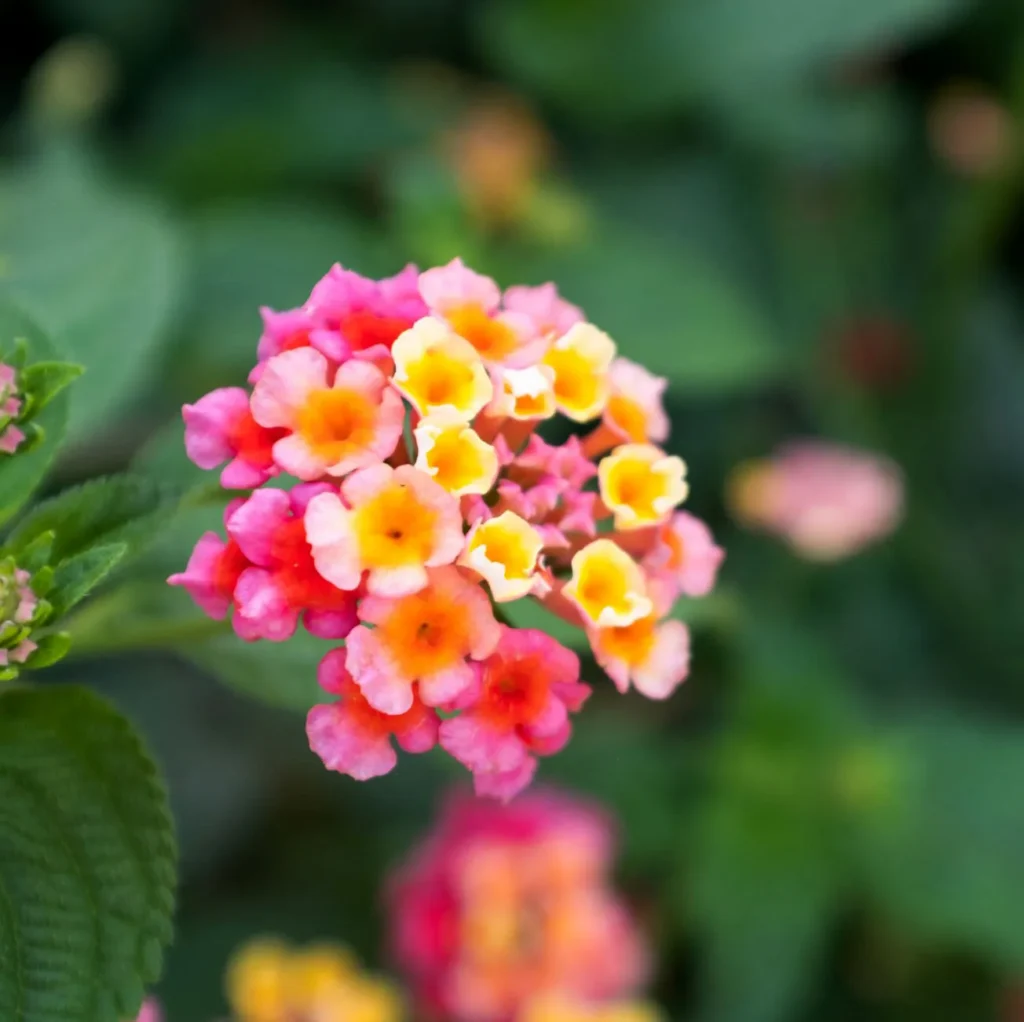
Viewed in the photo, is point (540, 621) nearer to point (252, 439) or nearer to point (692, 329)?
point (252, 439)

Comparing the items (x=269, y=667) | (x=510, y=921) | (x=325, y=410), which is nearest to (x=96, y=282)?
(x=269, y=667)

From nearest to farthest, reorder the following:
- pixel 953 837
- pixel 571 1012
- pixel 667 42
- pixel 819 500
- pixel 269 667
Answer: pixel 269 667 < pixel 571 1012 < pixel 953 837 < pixel 819 500 < pixel 667 42

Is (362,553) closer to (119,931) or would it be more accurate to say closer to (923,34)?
(119,931)

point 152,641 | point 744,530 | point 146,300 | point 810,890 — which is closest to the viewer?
point 152,641

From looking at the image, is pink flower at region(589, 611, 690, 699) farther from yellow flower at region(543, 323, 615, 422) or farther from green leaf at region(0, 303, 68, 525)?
green leaf at region(0, 303, 68, 525)

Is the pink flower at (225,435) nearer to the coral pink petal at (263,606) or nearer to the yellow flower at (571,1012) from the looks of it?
the coral pink petal at (263,606)

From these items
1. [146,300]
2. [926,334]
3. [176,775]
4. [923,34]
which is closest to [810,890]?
[176,775]

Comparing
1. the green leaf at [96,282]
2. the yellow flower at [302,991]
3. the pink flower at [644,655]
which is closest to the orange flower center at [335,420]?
the pink flower at [644,655]
